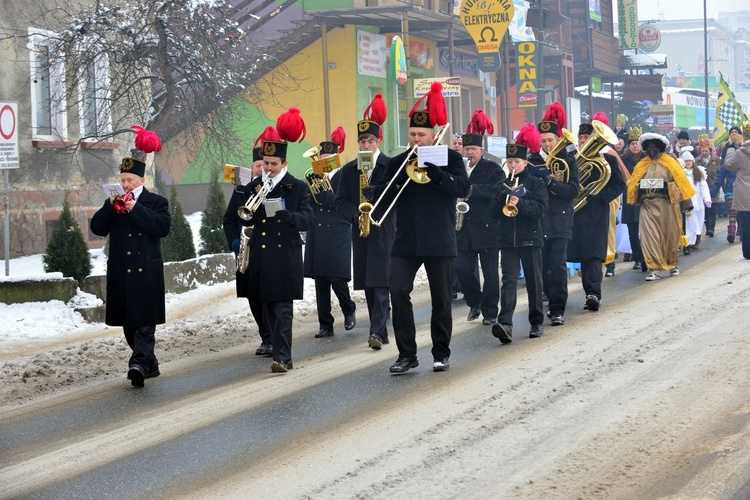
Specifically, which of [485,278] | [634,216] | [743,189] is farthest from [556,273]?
Answer: [743,189]

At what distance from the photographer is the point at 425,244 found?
31.2 feet

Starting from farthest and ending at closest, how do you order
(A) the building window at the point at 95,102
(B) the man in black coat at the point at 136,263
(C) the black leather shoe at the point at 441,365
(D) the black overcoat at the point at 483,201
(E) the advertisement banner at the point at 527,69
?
(E) the advertisement banner at the point at 527,69
(A) the building window at the point at 95,102
(D) the black overcoat at the point at 483,201
(B) the man in black coat at the point at 136,263
(C) the black leather shoe at the point at 441,365

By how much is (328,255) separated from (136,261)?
2859mm

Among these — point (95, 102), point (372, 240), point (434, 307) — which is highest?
point (95, 102)

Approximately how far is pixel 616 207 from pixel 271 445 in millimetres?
10015

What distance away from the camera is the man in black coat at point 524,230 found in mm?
11289

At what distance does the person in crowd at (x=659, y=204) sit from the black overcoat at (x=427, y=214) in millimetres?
6929

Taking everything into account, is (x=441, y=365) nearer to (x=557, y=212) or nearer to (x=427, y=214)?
(x=427, y=214)

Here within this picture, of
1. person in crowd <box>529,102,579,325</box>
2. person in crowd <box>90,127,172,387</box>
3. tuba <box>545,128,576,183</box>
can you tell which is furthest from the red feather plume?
person in crowd <box>90,127,172,387</box>

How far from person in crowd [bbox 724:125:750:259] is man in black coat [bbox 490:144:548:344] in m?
7.10

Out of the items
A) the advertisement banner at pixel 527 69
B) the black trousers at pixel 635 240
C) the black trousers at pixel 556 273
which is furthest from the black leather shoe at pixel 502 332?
the advertisement banner at pixel 527 69

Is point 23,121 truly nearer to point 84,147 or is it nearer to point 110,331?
point 84,147

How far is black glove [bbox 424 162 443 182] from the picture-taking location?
9.27 metres

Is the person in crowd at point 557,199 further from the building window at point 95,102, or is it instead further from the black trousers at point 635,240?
the building window at point 95,102
